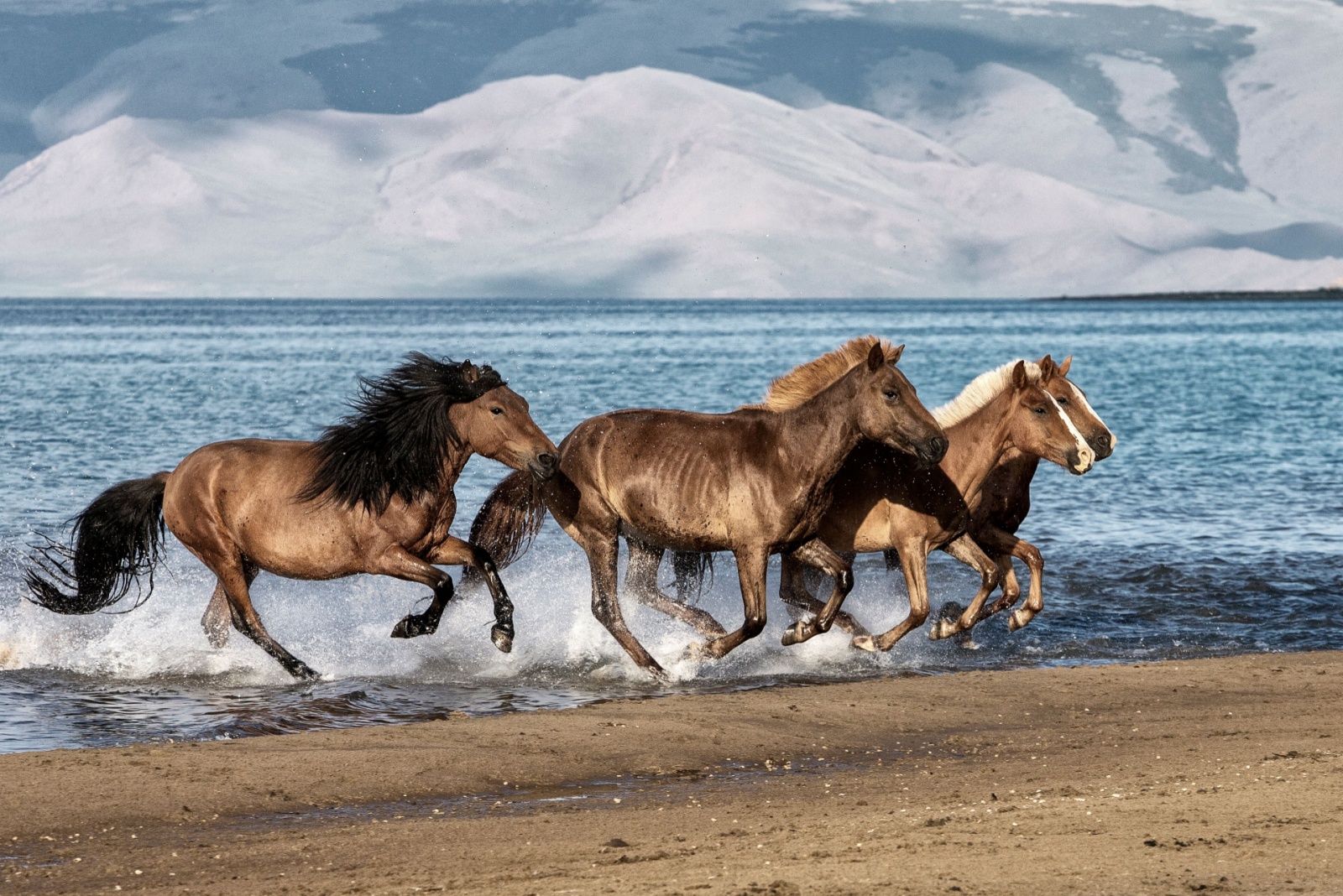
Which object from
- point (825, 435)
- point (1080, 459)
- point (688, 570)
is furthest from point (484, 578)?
point (1080, 459)

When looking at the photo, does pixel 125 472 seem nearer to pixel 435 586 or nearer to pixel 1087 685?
pixel 435 586

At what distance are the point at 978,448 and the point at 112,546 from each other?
5625 millimetres

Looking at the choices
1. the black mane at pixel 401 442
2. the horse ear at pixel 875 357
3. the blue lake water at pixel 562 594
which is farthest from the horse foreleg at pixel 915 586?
the black mane at pixel 401 442

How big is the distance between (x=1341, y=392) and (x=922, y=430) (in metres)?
38.8

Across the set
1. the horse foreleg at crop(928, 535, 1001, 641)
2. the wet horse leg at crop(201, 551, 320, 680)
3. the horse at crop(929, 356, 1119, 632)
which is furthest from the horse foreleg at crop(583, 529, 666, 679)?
the horse at crop(929, 356, 1119, 632)

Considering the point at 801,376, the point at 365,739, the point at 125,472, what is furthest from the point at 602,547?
the point at 125,472

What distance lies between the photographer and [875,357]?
30.5ft

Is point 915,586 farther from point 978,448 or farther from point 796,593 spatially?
point 796,593

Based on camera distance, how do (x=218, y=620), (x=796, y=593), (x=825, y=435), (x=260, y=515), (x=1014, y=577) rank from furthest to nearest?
(x=1014, y=577) → (x=796, y=593) → (x=218, y=620) → (x=260, y=515) → (x=825, y=435)

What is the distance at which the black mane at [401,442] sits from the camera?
938 centimetres

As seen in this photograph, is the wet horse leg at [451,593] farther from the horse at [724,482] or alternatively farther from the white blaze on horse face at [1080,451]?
the white blaze on horse face at [1080,451]

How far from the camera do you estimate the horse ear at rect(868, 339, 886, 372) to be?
9273mm

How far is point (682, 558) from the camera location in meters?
10.9

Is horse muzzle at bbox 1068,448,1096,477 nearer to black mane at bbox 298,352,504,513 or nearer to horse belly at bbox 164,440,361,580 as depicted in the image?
black mane at bbox 298,352,504,513
